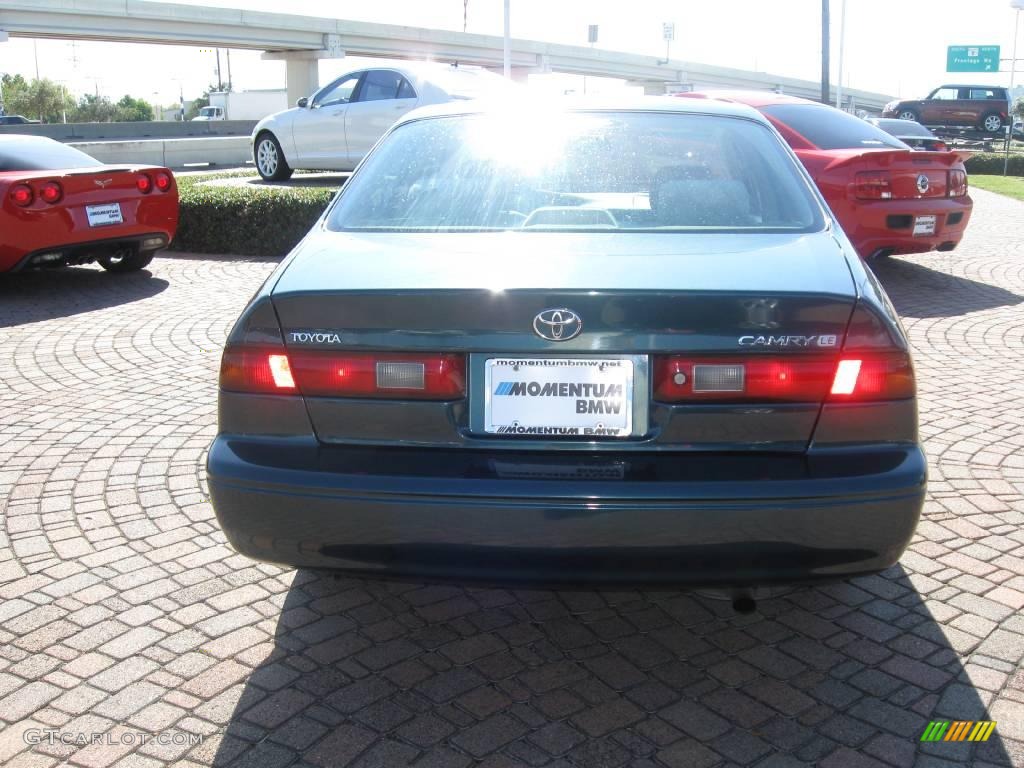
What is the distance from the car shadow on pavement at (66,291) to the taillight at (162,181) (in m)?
0.87

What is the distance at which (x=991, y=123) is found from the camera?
A: 42938 millimetres

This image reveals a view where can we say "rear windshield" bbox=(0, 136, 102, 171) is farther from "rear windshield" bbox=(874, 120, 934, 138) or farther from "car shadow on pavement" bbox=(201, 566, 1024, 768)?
"rear windshield" bbox=(874, 120, 934, 138)

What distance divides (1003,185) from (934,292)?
15.4m

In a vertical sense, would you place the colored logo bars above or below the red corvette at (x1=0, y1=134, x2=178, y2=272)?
below

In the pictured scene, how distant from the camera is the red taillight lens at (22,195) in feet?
28.0

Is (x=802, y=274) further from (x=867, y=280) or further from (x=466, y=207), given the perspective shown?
(x=466, y=207)

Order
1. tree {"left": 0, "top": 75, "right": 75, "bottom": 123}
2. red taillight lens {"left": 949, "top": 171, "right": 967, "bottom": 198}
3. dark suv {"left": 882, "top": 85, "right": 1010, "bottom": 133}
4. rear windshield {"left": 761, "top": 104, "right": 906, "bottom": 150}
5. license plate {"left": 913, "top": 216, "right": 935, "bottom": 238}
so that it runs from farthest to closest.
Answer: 1. tree {"left": 0, "top": 75, "right": 75, "bottom": 123}
2. dark suv {"left": 882, "top": 85, "right": 1010, "bottom": 133}
3. rear windshield {"left": 761, "top": 104, "right": 906, "bottom": 150}
4. red taillight lens {"left": 949, "top": 171, "right": 967, "bottom": 198}
5. license plate {"left": 913, "top": 216, "right": 935, "bottom": 238}

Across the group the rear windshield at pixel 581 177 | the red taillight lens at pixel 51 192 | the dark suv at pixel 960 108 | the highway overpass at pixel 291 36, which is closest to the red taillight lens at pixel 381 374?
the rear windshield at pixel 581 177

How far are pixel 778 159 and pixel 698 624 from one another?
165cm

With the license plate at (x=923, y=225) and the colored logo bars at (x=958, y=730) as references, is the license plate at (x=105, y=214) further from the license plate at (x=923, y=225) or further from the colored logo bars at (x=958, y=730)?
the colored logo bars at (x=958, y=730)

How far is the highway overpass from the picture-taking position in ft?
160

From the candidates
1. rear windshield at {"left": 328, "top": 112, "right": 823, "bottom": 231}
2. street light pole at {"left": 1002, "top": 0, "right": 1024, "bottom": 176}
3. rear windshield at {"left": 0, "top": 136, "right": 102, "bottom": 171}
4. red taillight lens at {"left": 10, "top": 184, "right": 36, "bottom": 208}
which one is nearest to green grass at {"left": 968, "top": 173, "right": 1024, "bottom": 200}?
street light pole at {"left": 1002, "top": 0, "right": 1024, "bottom": 176}

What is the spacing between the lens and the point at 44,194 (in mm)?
8703

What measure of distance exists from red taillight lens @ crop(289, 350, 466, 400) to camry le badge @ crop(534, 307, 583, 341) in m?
0.23
